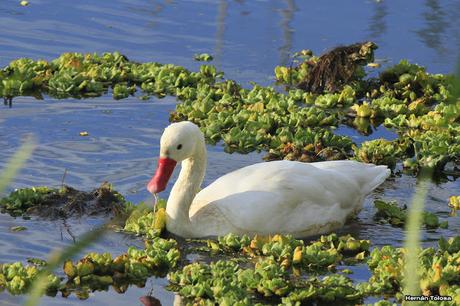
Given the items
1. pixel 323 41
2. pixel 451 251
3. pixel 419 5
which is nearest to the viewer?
pixel 451 251

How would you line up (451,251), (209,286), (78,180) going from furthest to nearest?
(78,180) < (451,251) < (209,286)

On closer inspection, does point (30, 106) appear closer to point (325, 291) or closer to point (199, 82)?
point (199, 82)

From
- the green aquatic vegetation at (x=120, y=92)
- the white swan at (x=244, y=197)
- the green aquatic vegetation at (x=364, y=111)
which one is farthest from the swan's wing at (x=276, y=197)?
the green aquatic vegetation at (x=120, y=92)

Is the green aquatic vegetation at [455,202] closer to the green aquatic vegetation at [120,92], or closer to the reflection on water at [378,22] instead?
the green aquatic vegetation at [120,92]

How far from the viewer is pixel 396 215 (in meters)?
8.45

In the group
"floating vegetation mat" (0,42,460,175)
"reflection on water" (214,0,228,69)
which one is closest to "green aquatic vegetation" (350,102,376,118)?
"floating vegetation mat" (0,42,460,175)

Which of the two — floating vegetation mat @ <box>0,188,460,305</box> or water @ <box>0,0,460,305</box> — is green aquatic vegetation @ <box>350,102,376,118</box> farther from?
floating vegetation mat @ <box>0,188,460,305</box>

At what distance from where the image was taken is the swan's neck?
811cm

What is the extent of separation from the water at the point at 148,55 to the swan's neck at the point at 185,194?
13.6 inches

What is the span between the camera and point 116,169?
30.6 feet

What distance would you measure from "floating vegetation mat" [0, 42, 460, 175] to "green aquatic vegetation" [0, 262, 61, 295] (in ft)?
10.5

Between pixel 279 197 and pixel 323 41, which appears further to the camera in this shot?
pixel 323 41

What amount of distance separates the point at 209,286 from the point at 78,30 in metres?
6.80

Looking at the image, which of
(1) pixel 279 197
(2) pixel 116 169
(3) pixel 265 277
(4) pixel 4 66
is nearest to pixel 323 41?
(4) pixel 4 66
